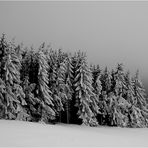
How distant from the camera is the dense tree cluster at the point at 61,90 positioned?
28438 mm

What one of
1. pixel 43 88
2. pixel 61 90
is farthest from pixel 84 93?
pixel 43 88

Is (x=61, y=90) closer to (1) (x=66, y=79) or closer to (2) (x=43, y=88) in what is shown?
(1) (x=66, y=79)

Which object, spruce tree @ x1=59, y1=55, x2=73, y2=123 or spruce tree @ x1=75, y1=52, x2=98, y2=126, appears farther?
spruce tree @ x1=59, y1=55, x2=73, y2=123

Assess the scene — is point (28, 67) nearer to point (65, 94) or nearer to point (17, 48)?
point (17, 48)

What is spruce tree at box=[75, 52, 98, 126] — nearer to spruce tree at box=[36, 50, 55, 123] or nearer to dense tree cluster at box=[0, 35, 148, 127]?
dense tree cluster at box=[0, 35, 148, 127]

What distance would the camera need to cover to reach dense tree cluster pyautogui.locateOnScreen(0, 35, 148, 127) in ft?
93.3

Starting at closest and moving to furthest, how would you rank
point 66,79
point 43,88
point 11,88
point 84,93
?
1. point 11,88
2. point 43,88
3. point 84,93
4. point 66,79

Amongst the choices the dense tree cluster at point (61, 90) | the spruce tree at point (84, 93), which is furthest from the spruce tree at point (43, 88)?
the spruce tree at point (84, 93)

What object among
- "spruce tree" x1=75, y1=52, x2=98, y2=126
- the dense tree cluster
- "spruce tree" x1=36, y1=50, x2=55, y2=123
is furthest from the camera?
"spruce tree" x1=75, y1=52, x2=98, y2=126

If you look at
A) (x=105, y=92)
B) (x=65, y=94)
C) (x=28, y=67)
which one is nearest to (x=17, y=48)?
(x=28, y=67)

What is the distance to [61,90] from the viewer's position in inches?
1451

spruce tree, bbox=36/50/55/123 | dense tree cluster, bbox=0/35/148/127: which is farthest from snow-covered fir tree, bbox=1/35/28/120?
spruce tree, bbox=36/50/55/123

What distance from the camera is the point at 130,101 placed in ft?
146

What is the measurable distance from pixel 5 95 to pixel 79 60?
659 inches
